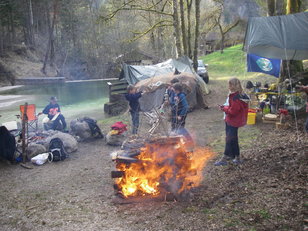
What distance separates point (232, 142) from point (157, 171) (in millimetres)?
1857

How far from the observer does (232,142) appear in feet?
18.4

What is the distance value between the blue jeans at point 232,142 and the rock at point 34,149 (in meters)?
5.14

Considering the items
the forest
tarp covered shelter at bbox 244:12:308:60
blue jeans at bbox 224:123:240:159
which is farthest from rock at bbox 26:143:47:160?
Answer: the forest

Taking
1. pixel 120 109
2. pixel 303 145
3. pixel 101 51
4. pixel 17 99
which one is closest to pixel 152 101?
pixel 120 109

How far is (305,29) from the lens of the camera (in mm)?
8188

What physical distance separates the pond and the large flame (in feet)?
34.2

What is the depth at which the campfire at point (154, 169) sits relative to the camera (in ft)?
14.8

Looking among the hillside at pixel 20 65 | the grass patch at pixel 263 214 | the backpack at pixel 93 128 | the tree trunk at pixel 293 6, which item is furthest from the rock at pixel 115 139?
the hillside at pixel 20 65

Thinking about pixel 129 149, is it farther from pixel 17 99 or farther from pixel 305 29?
pixel 17 99

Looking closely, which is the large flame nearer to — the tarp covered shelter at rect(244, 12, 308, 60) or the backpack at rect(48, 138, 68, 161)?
the backpack at rect(48, 138, 68, 161)

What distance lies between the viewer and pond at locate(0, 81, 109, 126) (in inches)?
655

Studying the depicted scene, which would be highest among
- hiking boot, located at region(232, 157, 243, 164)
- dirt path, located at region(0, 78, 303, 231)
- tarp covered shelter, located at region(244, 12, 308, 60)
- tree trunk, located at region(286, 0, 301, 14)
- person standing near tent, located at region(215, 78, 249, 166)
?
tree trunk, located at region(286, 0, 301, 14)

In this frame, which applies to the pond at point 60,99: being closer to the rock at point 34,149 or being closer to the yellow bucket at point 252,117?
the rock at point 34,149

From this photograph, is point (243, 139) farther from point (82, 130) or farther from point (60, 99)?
point (60, 99)
